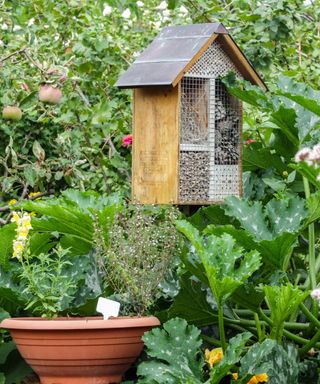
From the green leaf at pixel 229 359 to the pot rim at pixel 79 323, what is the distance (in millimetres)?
350

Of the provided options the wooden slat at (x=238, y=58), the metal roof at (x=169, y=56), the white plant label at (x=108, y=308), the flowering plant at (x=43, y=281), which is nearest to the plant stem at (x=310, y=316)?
the white plant label at (x=108, y=308)

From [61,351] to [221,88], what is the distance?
1360mm

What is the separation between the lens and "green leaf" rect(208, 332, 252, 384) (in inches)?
133

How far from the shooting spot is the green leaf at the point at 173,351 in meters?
3.53

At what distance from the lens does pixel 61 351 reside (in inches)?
143

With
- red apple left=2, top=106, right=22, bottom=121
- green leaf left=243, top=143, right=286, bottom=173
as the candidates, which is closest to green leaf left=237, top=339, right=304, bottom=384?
green leaf left=243, top=143, right=286, bottom=173

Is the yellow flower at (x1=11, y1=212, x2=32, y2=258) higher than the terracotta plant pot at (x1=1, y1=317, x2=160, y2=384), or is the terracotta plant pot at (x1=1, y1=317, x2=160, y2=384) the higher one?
the yellow flower at (x1=11, y1=212, x2=32, y2=258)

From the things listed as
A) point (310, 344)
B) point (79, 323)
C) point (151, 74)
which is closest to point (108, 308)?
point (79, 323)

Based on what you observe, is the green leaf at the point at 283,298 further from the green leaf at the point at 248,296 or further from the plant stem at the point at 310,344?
the plant stem at the point at 310,344

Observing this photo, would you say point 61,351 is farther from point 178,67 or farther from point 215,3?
point 215,3

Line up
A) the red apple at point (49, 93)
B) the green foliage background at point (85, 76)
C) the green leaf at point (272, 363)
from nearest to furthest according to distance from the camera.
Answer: the green leaf at point (272, 363) < the red apple at point (49, 93) < the green foliage background at point (85, 76)

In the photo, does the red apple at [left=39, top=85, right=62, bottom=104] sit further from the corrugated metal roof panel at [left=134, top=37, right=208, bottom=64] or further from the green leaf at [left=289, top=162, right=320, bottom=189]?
the green leaf at [left=289, top=162, right=320, bottom=189]

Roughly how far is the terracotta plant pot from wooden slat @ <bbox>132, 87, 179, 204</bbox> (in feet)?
2.12

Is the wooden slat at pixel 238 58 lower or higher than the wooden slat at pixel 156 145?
higher
